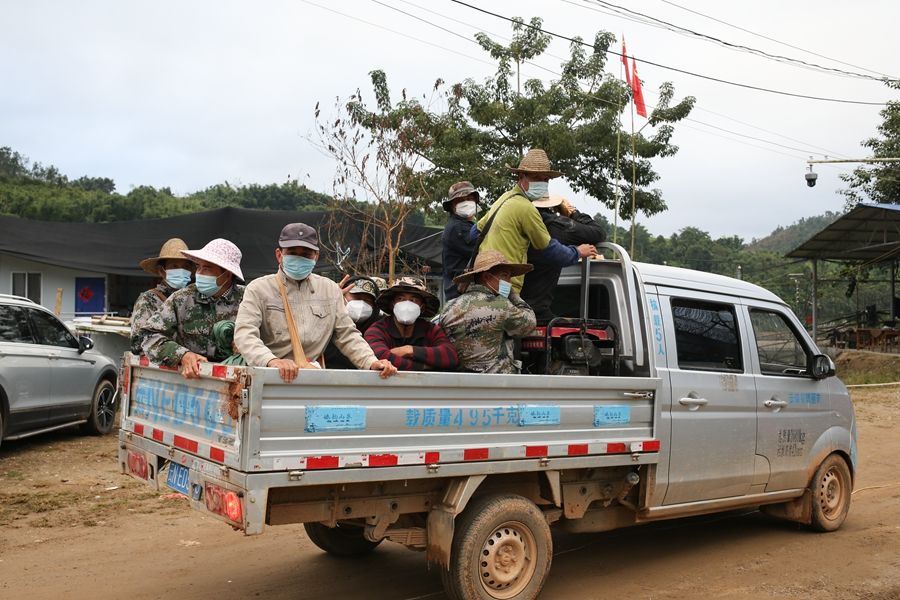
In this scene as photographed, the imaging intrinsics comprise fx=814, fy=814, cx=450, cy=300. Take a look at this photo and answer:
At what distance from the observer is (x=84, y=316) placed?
15812mm

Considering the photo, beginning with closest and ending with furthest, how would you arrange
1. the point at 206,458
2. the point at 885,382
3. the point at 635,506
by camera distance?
the point at 206,458 → the point at 635,506 → the point at 885,382

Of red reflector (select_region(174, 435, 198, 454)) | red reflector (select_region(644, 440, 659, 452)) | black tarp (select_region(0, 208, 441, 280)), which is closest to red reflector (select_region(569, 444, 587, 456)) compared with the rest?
red reflector (select_region(644, 440, 659, 452))

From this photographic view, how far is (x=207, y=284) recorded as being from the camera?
463 cm

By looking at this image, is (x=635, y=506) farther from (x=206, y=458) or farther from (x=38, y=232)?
(x=38, y=232)

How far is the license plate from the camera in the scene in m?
3.95

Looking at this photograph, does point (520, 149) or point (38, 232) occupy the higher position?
point (520, 149)

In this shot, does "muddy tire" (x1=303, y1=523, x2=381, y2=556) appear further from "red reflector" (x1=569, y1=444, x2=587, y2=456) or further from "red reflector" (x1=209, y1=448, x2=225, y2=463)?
"red reflector" (x1=209, y1=448, x2=225, y2=463)

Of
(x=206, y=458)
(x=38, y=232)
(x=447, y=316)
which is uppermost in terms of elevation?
(x=38, y=232)

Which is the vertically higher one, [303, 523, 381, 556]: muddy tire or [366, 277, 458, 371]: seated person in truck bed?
[366, 277, 458, 371]: seated person in truck bed

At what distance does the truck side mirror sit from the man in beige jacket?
366cm

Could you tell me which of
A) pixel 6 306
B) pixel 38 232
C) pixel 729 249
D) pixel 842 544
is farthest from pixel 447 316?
pixel 729 249

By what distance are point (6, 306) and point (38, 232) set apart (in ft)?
24.8

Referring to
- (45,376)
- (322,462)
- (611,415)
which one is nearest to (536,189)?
(611,415)

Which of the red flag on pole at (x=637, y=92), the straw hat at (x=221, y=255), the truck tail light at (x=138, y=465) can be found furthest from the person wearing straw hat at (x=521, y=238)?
the red flag on pole at (x=637, y=92)
